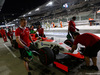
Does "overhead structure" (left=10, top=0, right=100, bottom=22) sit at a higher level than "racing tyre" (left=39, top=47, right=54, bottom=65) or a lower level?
higher

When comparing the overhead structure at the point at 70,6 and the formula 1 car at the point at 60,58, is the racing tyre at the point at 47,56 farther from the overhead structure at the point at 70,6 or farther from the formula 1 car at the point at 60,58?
the overhead structure at the point at 70,6

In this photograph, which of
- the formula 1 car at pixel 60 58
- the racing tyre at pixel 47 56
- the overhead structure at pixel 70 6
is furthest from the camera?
the overhead structure at pixel 70 6

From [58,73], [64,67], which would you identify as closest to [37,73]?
[58,73]

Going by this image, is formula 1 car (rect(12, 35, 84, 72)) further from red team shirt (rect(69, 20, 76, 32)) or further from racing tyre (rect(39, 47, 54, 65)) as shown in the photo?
red team shirt (rect(69, 20, 76, 32))

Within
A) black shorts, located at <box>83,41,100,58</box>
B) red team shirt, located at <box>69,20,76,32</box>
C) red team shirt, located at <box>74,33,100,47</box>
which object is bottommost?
black shorts, located at <box>83,41,100,58</box>

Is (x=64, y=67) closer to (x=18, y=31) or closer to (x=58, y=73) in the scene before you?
(x=58, y=73)

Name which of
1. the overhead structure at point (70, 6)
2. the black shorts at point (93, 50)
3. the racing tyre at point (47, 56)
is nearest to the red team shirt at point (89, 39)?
the black shorts at point (93, 50)

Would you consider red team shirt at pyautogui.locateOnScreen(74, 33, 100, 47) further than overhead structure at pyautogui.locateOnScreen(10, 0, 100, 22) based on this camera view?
No

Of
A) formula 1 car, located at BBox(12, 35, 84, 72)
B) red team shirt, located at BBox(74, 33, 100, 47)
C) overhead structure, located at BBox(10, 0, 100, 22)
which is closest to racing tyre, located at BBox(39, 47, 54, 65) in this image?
formula 1 car, located at BBox(12, 35, 84, 72)

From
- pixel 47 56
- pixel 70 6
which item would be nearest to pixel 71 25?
pixel 47 56

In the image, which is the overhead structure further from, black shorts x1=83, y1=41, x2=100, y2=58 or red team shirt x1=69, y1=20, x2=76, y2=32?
black shorts x1=83, y1=41, x2=100, y2=58

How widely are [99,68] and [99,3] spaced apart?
13.8m

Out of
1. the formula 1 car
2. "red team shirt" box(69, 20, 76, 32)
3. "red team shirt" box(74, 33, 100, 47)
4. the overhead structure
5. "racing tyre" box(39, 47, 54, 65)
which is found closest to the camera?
"red team shirt" box(74, 33, 100, 47)

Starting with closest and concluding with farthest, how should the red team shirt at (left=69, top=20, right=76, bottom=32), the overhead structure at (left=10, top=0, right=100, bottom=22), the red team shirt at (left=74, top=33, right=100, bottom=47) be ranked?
1. the red team shirt at (left=74, top=33, right=100, bottom=47)
2. the red team shirt at (left=69, top=20, right=76, bottom=32)
3. the overhead structure at (left=10, top=0, right=100, bottom=22)
